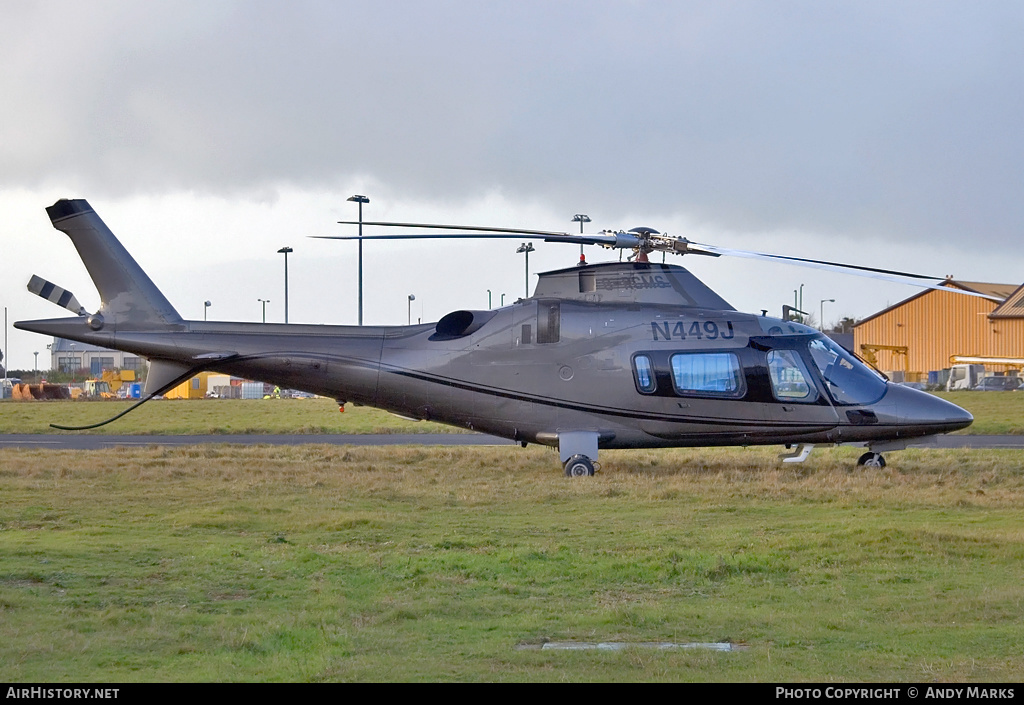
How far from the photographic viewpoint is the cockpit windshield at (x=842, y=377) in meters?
20.5

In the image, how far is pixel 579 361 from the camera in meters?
21.0

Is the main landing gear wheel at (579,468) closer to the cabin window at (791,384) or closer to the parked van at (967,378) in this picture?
the cabin window at (791,384)

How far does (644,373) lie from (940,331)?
83.1 m

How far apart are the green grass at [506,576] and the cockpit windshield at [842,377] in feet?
4.80

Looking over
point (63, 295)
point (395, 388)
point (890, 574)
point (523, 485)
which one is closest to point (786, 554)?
point (890, 574)

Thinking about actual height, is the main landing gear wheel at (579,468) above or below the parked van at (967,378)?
below

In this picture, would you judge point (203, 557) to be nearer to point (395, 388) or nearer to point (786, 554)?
point (786, 554)

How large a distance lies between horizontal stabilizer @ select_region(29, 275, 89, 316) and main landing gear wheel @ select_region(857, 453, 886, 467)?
50.1 feet

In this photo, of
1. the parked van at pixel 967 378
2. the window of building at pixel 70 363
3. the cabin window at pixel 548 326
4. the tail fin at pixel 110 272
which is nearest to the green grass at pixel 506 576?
the cabin window at pixel 548 326

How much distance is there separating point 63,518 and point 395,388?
773 centimetres

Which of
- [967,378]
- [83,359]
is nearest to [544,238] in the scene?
[967,378]

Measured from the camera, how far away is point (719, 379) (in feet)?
67.6

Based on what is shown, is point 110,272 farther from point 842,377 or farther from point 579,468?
point 842,377

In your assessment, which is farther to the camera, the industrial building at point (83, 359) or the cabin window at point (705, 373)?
the industrial building at point (83, 359)
